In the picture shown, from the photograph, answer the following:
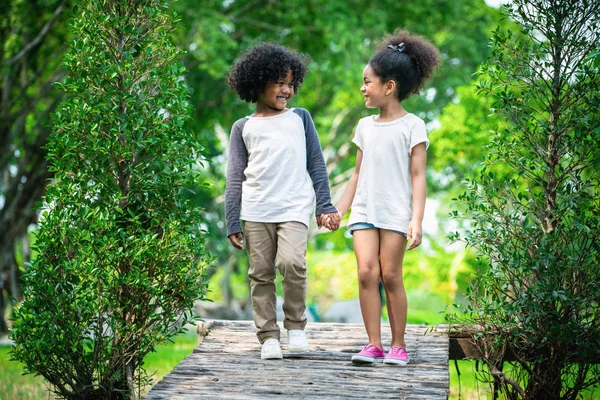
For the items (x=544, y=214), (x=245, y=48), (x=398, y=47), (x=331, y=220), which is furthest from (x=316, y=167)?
(x=245, y=48)

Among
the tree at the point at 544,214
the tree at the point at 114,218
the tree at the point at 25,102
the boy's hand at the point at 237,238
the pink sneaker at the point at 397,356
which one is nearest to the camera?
the tree at the point at 114,218

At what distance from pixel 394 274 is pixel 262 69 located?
65.2 inches

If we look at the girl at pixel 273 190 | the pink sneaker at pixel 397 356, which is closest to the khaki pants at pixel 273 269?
the girl at pixel 273 190

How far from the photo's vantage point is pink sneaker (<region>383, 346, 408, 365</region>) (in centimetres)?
530

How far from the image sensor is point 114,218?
16.7 ft

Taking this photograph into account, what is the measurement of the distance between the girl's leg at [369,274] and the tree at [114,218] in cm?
101

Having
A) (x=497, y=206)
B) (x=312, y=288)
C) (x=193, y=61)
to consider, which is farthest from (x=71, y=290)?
(x=312, y=288)

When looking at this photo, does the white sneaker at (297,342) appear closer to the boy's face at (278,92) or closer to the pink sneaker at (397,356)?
the pink sneaker at (397,356)

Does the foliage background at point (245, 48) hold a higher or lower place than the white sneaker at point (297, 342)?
higher

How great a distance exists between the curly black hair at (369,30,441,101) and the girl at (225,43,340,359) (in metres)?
0.62

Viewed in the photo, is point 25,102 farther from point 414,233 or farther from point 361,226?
point 414,233

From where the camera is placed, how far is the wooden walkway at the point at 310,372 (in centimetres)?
465

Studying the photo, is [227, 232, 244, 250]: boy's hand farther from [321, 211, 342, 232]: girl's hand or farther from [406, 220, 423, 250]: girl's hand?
[406, 220, 423, 250]: girl's hand

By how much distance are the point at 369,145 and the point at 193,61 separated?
490 inches
